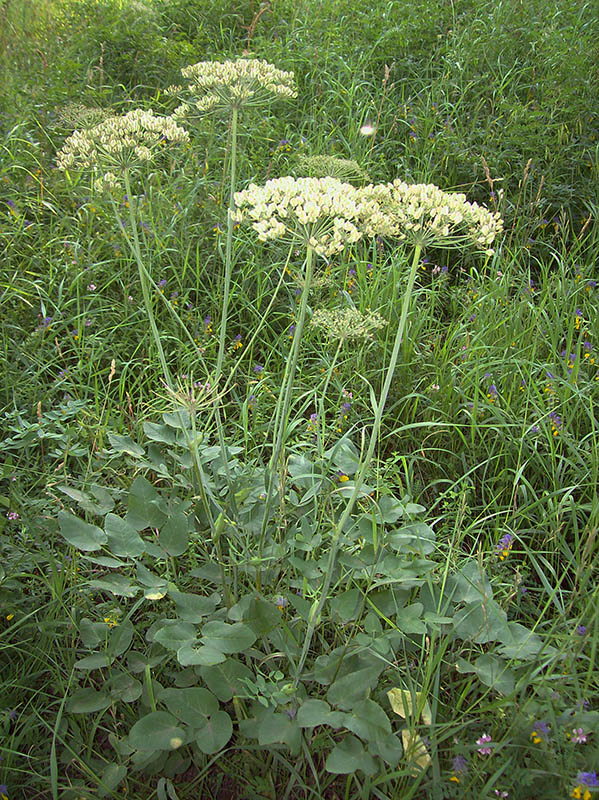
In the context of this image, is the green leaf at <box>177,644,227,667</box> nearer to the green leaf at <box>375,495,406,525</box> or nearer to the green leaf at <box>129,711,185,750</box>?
the green leaf at <box>129,711,185,750</box>

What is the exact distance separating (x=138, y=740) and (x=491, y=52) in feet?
17.1

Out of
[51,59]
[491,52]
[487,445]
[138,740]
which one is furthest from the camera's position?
[51,59]

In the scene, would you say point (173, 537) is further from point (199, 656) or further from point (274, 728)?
point (274, 728)

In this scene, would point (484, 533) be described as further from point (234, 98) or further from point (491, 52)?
point (491, 52)

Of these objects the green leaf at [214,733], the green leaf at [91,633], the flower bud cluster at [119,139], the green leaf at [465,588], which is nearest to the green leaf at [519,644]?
the green leaf at [465,588]

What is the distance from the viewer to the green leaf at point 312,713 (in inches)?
58.0

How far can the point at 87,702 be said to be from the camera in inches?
65.2

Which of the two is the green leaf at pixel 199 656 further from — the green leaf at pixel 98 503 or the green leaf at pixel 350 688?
the green leaf at pixel 98 503

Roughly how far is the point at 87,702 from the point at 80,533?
438 millimetres

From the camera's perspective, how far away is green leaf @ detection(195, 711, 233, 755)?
1.50 metres

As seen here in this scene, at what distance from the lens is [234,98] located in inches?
82.9

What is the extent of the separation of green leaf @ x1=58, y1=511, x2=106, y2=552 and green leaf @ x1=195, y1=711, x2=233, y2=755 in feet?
1.79

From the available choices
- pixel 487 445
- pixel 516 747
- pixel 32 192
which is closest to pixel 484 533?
pixel 487 445

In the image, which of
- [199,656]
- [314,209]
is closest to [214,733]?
[199,656]
